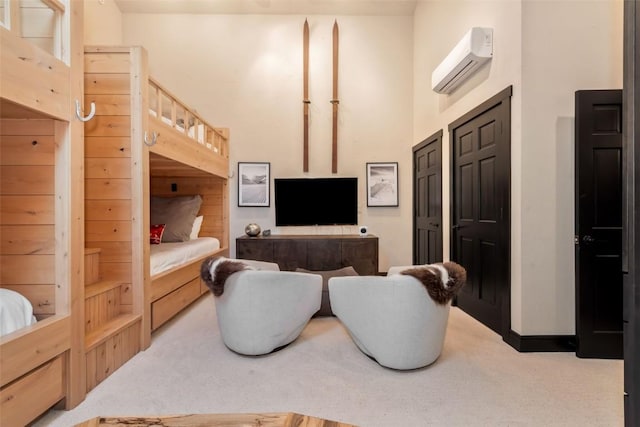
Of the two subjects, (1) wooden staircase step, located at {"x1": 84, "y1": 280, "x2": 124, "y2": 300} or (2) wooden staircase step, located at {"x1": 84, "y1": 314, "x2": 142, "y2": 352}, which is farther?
(1) wooden staircase step, located at {"x1": 84, "y1": 280, "x2": 124, "y2": 300}

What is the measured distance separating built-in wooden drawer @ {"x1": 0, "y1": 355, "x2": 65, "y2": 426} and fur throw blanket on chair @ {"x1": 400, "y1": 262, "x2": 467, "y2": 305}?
1970 mm

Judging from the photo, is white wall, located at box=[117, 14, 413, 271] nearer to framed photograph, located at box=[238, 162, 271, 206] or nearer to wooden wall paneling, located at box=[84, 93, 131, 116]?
framed photograph, located at box=[238, 162, 271, 206]

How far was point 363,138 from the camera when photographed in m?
5.15

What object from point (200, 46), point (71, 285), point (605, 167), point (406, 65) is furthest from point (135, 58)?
point (406, 65)

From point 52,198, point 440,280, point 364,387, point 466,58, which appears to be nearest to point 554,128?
point 466,58

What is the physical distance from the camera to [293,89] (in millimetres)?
5094

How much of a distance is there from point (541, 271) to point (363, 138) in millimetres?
3281

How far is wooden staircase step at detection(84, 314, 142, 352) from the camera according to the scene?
193 centimetres

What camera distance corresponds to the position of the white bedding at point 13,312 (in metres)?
1.48

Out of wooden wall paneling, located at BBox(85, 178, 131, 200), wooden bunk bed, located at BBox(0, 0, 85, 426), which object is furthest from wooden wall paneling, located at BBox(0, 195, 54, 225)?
wooden wall paneling, located at BBox(85, 178, 131, 200)

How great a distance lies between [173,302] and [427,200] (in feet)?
11.0

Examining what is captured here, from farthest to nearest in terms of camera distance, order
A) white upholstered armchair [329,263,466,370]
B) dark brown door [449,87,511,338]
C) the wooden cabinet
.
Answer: the wooden cabinet → dark brown door [449,87,511,338] → white upholstered armchair [329,263,466,370]

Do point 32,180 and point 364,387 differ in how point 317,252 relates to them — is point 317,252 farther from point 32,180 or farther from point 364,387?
point 32,180

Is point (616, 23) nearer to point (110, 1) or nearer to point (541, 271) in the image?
point (541, 271)
